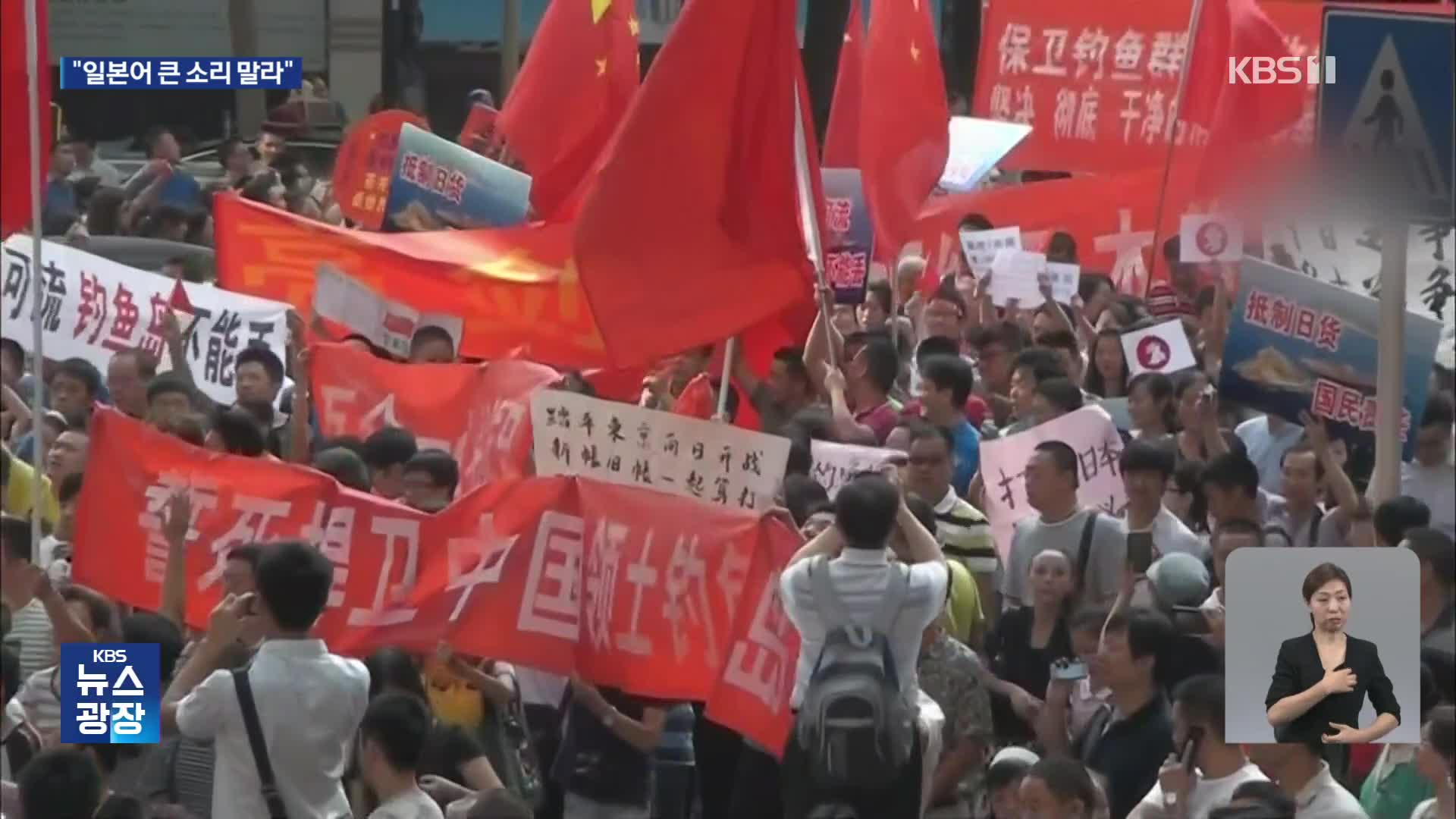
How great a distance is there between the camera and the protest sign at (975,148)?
49.1 feet

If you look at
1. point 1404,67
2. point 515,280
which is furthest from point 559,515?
point 515,280

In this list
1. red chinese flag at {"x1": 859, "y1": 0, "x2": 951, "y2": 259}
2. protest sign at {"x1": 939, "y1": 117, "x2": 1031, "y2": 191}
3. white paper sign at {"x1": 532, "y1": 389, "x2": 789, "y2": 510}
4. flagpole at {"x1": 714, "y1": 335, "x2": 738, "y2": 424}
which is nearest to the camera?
white paper sign at {"x1": 532, "y1": 389, "x2": 789, "y2": 510}

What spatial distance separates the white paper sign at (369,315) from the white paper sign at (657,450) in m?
2.33

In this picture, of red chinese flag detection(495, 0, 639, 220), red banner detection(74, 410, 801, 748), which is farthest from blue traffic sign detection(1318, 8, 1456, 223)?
red chinese flag detection(495, 0, 639, 220)

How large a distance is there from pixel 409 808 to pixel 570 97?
6.77 meters

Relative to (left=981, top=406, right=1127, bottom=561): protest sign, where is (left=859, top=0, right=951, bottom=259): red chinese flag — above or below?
above

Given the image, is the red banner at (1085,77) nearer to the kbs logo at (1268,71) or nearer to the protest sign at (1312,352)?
the kbs logo at (1268,71)

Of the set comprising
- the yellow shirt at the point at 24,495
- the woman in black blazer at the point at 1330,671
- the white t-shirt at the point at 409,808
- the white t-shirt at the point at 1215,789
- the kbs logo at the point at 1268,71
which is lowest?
the yellow shirt at the point at 24,495

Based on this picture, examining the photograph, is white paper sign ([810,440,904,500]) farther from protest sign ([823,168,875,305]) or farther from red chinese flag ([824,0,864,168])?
red chinese flag ([824,0,864,168])

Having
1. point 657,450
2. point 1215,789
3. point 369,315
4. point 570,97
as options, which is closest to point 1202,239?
point 570,97

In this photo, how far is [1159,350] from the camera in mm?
10688

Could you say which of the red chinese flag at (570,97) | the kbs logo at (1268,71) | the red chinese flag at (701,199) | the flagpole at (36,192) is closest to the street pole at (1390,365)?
the red chinese flag at (701,199)

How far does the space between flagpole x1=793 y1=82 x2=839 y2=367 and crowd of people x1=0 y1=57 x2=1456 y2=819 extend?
23 cm

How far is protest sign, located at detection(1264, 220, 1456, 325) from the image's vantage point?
9359 mm
